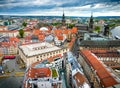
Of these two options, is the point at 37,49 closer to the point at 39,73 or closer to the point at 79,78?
the point at 39,73

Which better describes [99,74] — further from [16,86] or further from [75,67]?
[16,86]

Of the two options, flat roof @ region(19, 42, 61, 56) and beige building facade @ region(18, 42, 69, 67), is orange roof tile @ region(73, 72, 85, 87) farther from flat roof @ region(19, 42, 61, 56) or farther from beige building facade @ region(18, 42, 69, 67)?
flat roof @ region(19, 42, 61, 56)

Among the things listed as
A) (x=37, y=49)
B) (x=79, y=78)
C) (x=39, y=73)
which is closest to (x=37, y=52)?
(x=37, y=49)

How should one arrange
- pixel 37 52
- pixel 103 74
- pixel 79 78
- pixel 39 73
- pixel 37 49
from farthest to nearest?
pixel 37 49
pixel 37 52
pixel 39 73
pixel 103 74
pixel 79 78

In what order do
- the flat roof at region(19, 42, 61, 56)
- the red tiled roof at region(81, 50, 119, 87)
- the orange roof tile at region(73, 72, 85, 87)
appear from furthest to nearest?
the flat roof at region(19, 42, 61, 56) → the orange roof tile at region(73, 72, 85, 87) → the red tiled roof at region(81, 50, 119, 87)

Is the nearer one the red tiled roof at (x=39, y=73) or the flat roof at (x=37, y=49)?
the red tiled roof at (x=39, y=73)

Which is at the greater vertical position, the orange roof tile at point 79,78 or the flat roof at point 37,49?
the flat roof at point 37,49

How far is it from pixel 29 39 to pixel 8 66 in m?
10.6

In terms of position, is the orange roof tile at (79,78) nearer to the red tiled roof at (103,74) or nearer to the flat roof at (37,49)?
the red tiled roof at (103,74)

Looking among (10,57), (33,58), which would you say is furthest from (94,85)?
(10,57)

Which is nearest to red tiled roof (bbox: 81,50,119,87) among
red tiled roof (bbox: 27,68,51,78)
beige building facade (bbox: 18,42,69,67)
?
red tiled roof (bbox: 27,68,51,78)

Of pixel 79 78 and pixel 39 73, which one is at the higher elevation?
pixel 39 73

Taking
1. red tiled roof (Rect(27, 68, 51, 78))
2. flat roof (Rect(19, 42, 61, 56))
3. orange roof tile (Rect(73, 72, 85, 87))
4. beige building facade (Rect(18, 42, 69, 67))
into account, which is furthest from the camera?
flat roof (Rect(19, 42, 61, 56))

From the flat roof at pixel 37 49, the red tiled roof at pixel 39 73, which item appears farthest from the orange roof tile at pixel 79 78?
the flat roof at pixel 37 49
